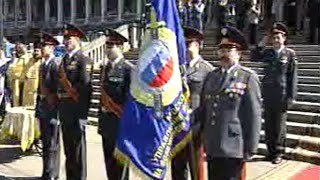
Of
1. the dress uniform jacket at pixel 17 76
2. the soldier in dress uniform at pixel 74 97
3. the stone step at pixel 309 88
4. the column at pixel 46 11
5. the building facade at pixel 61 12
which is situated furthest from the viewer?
the column at pixel 46 11

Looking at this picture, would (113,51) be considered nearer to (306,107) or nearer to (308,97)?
(306,107)

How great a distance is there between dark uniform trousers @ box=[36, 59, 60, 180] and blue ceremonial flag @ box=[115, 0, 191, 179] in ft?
5.85

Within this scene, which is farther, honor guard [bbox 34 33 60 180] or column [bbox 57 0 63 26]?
column [bbox 57 0 63 26]

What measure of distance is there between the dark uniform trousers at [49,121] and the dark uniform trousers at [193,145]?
1.88 metres

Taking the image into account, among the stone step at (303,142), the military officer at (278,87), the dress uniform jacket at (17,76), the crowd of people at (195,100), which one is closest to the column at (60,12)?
the dress uniform jacket at (17,76)

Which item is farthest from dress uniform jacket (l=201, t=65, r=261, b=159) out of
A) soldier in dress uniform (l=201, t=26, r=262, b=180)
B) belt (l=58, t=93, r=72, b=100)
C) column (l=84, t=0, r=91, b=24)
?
column (l=84, t=0, r=91, b=24)

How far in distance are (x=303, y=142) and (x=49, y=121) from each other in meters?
3.75

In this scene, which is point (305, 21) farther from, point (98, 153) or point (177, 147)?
point (177, 147)

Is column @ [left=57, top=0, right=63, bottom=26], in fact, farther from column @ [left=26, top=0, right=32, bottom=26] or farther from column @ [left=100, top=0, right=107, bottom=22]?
column @ [left=100, top=0, right=107, bottom=22]

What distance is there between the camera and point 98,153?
29.5 ft

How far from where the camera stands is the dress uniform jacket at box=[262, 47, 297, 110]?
762 cm

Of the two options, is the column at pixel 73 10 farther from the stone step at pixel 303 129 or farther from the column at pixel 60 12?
the stone step at pixel 303 129

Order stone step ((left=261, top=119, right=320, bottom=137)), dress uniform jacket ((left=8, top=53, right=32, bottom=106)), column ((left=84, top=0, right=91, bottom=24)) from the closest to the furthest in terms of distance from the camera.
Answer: stone step ((left=261, top=119, right=320, bottom=137)), dress uniform jacket ((left=8, top=53, right=32, bottom=106)), column ((left=84, top=0, right=91, bottom=24))

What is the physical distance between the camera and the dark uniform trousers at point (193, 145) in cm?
588
